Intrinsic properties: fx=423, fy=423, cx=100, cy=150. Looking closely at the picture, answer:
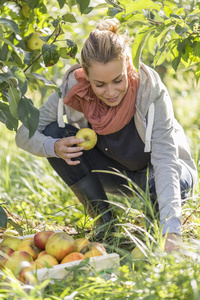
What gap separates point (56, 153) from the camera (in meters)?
2.27

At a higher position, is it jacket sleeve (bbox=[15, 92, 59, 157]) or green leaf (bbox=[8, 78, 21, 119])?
green leaf (bbox=[8, 78, 21, 119])

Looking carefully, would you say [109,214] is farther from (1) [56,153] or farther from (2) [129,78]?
(2) [129,78]

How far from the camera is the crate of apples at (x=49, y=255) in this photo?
1.56m

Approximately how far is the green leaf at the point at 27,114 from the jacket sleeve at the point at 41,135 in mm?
593

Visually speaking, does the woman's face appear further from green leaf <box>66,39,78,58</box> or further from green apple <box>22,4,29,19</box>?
green apple <box>22,4,29,19</box>

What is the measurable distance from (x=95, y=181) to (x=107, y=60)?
731 millimetres

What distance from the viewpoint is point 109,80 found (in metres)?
2.00

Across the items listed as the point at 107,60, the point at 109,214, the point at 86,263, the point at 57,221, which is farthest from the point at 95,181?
the point at 86,263

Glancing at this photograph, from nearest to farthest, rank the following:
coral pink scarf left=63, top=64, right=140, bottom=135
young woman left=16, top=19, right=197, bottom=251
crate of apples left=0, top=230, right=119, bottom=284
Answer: crate of apples left=0, top=230, right=119, bottom=284 → young woman left=16, top=19, right=197, bottom=251 → coral pink scarf left=63, top=64, right=140, bottom=135

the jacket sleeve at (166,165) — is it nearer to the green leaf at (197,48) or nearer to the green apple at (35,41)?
the green leaf at (197,48)

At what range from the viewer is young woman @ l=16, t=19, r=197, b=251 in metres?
1.99

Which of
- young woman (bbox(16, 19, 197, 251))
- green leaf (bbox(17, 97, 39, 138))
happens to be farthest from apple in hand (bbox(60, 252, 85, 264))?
green leaf (bbox(17, 97, 39, 138))

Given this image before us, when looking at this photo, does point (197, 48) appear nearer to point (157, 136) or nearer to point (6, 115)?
point (157, 136)

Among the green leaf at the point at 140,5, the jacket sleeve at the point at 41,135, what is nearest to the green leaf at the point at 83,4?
the green leaf at the point at 140,5
